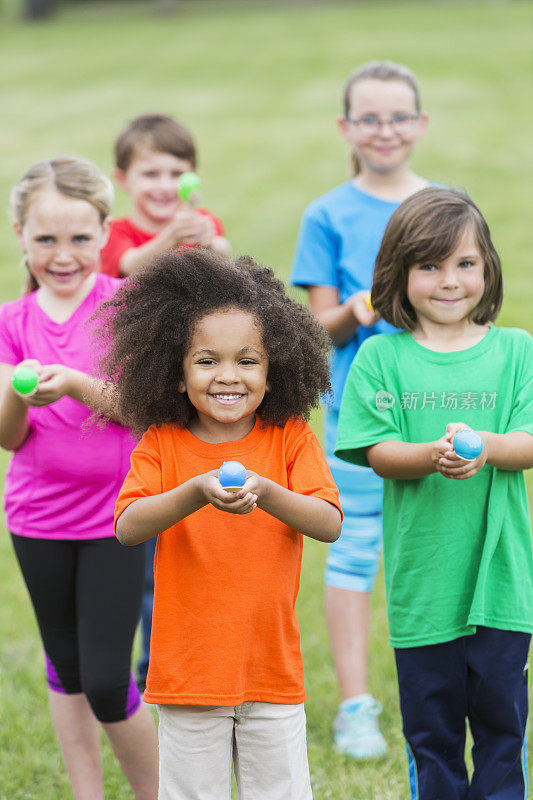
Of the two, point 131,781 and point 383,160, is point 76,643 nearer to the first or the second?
point 131,781

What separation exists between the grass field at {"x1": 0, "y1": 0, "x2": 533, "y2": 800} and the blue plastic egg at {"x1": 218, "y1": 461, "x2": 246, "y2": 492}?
5.58 feet

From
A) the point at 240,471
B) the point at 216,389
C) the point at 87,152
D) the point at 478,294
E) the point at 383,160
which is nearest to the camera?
the point at 240,471

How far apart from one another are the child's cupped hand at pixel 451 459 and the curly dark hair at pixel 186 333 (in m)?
0.35

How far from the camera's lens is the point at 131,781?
10.5 ft

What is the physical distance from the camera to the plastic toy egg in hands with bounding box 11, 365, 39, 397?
262cm

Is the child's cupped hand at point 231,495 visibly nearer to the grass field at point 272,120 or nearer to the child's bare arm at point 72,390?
the child's bare arm at point 72,390

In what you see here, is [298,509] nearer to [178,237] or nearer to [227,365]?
[227,365]

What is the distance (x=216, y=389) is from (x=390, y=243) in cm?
78

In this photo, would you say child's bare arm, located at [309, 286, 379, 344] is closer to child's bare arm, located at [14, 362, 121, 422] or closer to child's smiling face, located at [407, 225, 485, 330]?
child's smiling face, located at [407, 225, 485, 330]

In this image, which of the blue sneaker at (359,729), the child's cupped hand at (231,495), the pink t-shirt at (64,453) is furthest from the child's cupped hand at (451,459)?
the blue sneaker at (359,729)

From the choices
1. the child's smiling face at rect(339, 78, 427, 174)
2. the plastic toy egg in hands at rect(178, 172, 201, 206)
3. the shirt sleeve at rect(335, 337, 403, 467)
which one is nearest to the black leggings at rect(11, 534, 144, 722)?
the shirt sleeve at rect(335, 337, 403, 467)

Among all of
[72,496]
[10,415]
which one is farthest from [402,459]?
[10,415]

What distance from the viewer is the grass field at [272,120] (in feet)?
13.6

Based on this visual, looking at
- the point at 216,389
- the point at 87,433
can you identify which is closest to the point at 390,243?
the point at 216,389
